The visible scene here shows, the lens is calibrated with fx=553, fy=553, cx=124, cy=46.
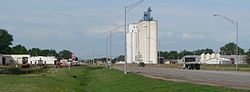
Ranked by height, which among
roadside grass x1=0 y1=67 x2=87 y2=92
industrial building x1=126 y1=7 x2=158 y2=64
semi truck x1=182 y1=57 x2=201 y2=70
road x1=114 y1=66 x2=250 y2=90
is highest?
industrial building x1=126 y1=7 x2=158 y2=64

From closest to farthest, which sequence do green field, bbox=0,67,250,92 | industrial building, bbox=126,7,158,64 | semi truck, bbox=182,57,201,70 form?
green field, bbox=0,67,250,92 → semi truck, bbox=182,57,201,70 → industrial building, bbox=126,7,158,64

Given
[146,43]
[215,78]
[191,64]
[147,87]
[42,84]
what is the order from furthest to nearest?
[146,43]
[191,64]
[215,78]
[42,84]
[147,87]

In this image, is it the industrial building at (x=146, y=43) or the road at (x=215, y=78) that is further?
the industrial building at (x=146, y=43)

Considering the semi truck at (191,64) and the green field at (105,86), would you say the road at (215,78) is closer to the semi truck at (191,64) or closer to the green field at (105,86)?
the green field at (105,86)

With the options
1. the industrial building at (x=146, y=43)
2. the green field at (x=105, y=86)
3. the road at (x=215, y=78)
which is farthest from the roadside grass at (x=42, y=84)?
the industrial building at (x=146, y=43)

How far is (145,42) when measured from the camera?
638ft

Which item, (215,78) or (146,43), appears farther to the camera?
(146,43)

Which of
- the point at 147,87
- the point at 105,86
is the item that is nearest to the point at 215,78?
the point at 105,86

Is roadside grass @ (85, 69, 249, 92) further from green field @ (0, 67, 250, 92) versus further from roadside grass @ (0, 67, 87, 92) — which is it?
roadside grass @ (0, 67, 87, 92)

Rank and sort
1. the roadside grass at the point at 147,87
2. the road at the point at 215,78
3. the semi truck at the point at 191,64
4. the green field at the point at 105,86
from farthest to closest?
the semi truck at the point at 191,64 < the road at the point at 215,78 < the green field at the point at 105,86 < the roadside grass at the point at 147,87

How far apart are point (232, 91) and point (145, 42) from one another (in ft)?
546

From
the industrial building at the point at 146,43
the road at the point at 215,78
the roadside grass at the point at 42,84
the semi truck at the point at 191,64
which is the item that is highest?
the industrial building at the point at 146,43

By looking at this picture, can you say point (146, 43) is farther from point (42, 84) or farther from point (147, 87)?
point (147, 87)

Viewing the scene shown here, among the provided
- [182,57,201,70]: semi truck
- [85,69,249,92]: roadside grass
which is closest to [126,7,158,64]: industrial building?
[182,57,201,70]: semi truck
